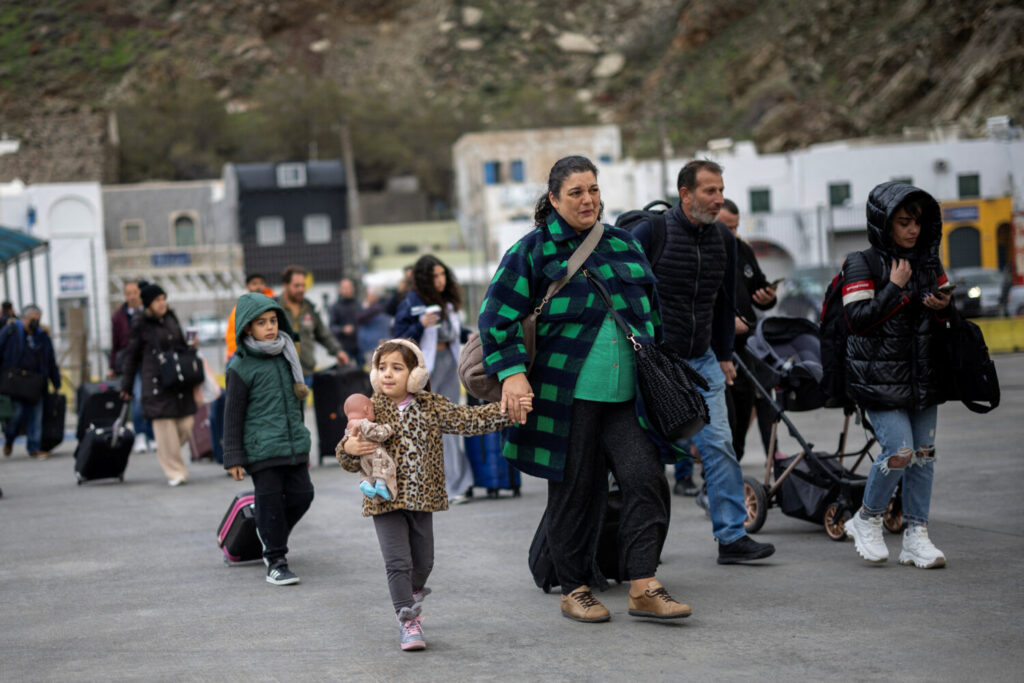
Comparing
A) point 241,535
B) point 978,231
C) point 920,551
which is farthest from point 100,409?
point 978,231

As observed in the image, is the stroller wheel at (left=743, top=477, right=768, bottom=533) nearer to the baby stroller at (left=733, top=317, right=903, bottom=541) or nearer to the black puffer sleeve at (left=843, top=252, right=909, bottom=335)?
the baby stroller at (left=733, top=317, right=903, bottom=541)

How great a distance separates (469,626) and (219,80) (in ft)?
417

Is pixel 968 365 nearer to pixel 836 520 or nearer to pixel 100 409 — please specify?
pixel 836 520

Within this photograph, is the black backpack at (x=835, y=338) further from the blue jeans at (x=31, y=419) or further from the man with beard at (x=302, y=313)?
the blue jeans at (x=31, y=419)

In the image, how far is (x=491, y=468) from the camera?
32.8 ft

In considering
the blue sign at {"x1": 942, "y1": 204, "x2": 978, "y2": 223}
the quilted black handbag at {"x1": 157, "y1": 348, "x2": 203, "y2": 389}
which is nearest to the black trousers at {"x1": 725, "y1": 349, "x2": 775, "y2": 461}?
the quilted black handbag at {"x1": 157, "y1": 348, "x2": 203, "y2": 389}

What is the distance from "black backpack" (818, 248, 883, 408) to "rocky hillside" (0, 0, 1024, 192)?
46.2m

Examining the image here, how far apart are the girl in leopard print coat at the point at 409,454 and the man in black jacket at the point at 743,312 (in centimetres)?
323

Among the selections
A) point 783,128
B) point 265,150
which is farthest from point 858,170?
point 265,150

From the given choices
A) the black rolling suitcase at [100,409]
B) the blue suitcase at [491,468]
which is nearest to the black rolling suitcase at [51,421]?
the black rolling suitcase at [100,409]

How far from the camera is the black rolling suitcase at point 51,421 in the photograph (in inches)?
623

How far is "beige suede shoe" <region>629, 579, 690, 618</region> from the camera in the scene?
5535 millimetres

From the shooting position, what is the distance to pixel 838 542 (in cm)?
741

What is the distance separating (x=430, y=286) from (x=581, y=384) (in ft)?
16.0
